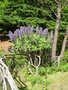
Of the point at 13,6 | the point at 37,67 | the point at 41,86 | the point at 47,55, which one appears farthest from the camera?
the point at 13,6

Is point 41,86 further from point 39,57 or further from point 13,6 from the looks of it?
point 13,6

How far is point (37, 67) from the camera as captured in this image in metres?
9.23

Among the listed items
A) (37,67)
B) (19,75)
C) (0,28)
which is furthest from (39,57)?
(0,28)

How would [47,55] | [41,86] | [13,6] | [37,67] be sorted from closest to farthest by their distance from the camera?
1. [41,86]
2. [37,67]
3. [47,55]
4. [13,6]

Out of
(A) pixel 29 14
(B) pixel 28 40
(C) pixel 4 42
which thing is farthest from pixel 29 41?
(C) pixel 4 42

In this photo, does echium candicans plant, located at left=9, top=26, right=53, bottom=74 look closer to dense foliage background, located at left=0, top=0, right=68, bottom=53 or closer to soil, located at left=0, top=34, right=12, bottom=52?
dense foliage background, located at left=0, top=0, right=68, bottom=53

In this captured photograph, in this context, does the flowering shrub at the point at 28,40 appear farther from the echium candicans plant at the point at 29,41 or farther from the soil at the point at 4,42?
the soil at the point at 4,42

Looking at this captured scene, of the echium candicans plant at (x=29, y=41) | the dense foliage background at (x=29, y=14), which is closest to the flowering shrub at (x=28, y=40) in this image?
the echium candicans plant at (x=29, y=41)

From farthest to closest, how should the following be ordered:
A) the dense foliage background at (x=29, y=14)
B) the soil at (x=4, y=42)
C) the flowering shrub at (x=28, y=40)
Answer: the soil at (x=4, y=42) < the dense foliage background at (x=29, y=14) < the flowering shrub at (x=28, y=40)

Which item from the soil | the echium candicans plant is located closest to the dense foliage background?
the soil

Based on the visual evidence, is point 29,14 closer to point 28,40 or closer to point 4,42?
point 4,42

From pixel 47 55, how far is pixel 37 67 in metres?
1.19

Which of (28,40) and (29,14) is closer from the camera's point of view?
(28,40)

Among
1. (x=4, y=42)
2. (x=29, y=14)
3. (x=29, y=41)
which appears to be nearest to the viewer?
(x=29, y=41)
